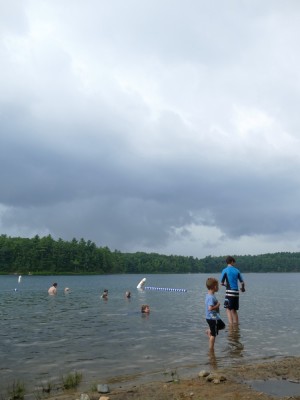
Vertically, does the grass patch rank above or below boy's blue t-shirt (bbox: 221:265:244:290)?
below

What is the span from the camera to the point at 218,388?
8422 millimetres

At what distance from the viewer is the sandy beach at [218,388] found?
7.86 meters

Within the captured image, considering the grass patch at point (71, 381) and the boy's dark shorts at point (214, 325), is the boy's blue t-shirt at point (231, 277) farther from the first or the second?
the grass patch at point (71, 381)

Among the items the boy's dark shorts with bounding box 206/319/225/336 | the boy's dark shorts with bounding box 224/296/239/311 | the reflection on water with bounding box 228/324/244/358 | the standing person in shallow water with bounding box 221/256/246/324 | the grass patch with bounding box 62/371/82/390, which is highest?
the standing person in shallow water with bounding box 221/256/246/324

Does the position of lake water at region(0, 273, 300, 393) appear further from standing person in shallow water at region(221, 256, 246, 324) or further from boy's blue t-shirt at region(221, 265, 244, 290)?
boy's blue t-shirt at region(221, 265, 244, 290)

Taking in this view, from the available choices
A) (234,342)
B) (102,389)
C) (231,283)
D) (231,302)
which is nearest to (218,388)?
(102,389)

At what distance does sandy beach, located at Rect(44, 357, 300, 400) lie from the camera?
786 centimetres

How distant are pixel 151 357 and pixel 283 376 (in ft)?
15.5

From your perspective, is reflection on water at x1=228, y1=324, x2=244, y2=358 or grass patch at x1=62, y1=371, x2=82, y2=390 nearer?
grass patch at x1=62, y1=371, x2=82, y2=390

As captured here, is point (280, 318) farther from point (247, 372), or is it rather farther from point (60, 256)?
point (60, 256)

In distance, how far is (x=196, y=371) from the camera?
10.8m

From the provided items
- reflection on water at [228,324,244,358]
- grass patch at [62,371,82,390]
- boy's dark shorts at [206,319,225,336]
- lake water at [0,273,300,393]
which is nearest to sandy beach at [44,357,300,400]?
grass patch at [62,371,82,390]

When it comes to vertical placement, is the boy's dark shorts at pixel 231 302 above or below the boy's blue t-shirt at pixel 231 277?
below

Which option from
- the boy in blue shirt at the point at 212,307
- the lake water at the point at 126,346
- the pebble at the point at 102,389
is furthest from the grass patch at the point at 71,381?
the boy in blue shirt at the point at 212,307
